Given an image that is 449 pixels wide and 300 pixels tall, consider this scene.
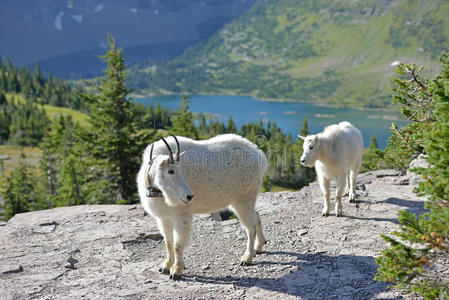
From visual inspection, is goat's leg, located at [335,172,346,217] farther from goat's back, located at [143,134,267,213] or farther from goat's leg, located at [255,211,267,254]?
goat's back, located at [143,134,267,213]

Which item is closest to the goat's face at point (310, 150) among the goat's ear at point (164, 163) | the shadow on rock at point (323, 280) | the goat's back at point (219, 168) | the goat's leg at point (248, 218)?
the goat's back at point (219, 168)

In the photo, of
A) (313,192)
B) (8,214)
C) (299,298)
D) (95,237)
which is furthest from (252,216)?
(8,214)

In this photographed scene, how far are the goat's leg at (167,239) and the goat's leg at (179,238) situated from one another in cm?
36

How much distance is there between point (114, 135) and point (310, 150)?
1491cm

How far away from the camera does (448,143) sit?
552 centimetres

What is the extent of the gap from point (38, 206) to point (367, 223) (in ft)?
138

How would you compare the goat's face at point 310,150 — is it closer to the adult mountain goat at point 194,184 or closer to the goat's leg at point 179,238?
the adult mountain goat at point 194,184

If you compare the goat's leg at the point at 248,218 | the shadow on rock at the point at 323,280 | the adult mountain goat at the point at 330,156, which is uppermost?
the adult mountain goat at the point at 330,156

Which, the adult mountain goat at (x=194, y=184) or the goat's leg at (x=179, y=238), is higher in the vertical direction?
the adult mountain goat at (x=194, y=184)

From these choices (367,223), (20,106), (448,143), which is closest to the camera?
(448,143)

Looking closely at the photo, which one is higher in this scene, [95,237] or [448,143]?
[448,143]

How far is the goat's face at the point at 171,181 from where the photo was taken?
780 cm

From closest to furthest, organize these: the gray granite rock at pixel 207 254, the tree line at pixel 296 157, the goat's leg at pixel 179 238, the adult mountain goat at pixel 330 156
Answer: the tree line at pixel 296 157, the gray granite rock at pixel 207 254, the goat's leg at pixel 179 238, the adult mountain goat at pixel 330 156

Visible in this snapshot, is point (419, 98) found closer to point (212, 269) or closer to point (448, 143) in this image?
point (448, 143)
